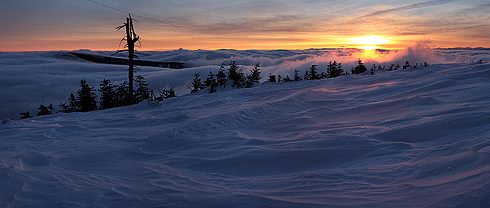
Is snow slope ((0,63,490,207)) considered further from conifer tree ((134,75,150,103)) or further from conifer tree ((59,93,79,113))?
conifer tree ((59,93,79,113))

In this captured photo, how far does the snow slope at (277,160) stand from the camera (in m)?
1.99

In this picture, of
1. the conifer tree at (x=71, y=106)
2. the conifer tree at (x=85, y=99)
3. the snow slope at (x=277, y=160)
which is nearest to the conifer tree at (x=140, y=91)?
the conifer tree at (x=85, y=99)

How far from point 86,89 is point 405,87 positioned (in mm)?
42829

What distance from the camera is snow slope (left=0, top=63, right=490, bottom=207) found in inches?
78.3

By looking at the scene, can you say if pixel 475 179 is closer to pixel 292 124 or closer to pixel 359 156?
pixel 359 156

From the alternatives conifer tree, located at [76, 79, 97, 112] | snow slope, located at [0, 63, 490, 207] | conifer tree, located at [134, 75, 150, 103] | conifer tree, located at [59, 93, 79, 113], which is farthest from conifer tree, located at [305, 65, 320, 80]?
conifer tree, located at [76, 79, 97, 112]

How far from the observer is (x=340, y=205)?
6.01ft

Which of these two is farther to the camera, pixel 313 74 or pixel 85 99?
pixel 85 99

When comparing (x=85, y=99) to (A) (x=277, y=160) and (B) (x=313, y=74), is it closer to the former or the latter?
(B) (x=313, y=74)

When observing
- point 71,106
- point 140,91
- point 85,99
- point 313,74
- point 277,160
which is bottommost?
point 71,106

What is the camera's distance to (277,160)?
300 centimetres

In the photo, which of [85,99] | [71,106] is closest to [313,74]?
[85,99]

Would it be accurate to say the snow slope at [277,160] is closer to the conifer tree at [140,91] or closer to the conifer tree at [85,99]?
the conifer tree at [140,91]

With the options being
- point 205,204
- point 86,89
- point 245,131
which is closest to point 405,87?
point 245,131
